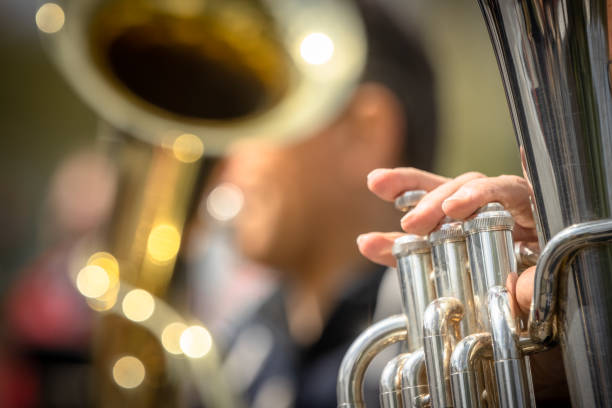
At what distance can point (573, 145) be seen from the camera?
34 centimetres

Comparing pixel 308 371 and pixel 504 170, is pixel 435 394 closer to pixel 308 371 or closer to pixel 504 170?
pixel 308 371

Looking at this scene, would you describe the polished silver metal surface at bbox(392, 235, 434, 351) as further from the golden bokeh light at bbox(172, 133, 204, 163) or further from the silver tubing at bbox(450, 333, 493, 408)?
the golden bokeh light at bbox(172, 133, 204, 163)

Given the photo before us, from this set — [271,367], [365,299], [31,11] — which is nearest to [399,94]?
[365,299]

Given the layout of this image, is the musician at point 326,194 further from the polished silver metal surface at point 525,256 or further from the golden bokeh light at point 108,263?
the polished silver metal surface at point 525,256

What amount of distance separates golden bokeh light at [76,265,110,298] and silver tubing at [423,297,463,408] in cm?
99

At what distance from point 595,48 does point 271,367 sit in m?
0.98

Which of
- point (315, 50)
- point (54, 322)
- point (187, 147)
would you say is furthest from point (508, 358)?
point (54, 322)

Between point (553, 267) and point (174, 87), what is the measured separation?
0.95 m

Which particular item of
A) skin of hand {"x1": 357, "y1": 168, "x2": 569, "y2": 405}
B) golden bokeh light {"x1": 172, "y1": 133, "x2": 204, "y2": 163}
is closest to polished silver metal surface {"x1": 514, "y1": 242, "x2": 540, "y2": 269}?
skin of hand {"x1": 357, "y1": 168, "x2": 569, "y2": 405}

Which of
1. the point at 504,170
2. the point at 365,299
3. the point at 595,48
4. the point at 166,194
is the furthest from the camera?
the point at 166,194

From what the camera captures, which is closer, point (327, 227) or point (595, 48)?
point (595, 48)

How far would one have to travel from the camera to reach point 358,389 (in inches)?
17.2

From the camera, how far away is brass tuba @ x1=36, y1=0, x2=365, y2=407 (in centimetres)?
115

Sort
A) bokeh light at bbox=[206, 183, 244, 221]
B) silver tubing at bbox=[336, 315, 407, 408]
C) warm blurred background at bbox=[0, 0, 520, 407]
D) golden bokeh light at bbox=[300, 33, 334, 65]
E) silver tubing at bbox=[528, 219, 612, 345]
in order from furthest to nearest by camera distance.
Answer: bokeh light at bbox=[206, 183, 244, 221] < warm blurred background at bbox=[0, 0, 520, 407] < golden bokeh light at bbox=[300, 33, 334, 65] < silver tubing at bbox=[336, 315, 407, 408] < silver tubing at bbox=[528, 219, 612, 345]
